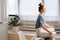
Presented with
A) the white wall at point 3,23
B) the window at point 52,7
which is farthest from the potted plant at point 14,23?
the window at point 52,7

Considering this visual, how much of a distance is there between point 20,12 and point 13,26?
58 cm

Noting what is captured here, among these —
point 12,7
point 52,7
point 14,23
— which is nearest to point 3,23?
point 14,23

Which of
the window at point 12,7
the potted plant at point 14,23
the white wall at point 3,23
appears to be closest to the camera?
the white wall at point 3,23

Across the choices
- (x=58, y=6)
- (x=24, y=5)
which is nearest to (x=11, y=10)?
(x=24, y=5)

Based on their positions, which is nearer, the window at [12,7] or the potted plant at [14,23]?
the potted plant at [14,23]

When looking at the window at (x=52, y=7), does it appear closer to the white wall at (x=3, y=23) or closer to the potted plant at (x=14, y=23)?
the potted plant at (x=14, y=23)

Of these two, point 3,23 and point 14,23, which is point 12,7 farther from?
point 3,23

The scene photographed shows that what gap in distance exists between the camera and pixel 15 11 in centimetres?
487

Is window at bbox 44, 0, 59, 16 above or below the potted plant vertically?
A: above

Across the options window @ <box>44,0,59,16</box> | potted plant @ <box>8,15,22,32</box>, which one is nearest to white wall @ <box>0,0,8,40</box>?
potted plant @ <box>8,15,22,32</box>

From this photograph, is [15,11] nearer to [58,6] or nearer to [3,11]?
[3,11]

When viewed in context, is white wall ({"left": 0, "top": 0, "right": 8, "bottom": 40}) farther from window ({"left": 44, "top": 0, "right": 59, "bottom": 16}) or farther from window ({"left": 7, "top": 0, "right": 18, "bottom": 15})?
window ({"left": 44, "top": 0, "right": 59, "bottom": 16})

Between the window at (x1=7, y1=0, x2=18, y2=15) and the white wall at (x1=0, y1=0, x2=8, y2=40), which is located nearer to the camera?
the white wall at (x1=0, y1=0, x2=8, y2=40)

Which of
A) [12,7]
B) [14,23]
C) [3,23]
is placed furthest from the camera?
[12,7]
